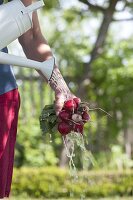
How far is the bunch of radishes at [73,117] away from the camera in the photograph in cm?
216

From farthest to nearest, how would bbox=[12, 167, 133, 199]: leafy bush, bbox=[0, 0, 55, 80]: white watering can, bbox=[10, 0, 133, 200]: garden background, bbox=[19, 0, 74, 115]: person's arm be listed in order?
bbox=[10, 0, 133, 200]: garden background, bbox=[12, 167, 133, 199]: leafy bush, bbox=[19, 0, 74, 115]: person's arm, bbox=[0, 0, 55, 80]: white watering can

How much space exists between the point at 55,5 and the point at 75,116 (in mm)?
8222

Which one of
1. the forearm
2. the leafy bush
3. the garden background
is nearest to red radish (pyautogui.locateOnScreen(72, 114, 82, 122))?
the forearm

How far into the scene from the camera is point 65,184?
8031mm

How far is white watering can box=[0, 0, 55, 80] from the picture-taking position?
2102 millimetres

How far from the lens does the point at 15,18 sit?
2.13 metres

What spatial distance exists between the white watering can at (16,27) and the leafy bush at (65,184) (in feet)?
18.8

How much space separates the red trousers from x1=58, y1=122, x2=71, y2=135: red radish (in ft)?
0.83

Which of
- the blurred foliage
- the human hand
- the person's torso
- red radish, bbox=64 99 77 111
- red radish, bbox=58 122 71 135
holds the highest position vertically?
the blurred foliage

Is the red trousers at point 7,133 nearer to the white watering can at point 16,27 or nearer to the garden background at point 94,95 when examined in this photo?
the white watering can at point 16,27

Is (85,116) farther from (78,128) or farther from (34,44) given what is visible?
(34,44)

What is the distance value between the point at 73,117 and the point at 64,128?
0.05 metres

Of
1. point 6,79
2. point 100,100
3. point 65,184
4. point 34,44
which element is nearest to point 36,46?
point 34,44

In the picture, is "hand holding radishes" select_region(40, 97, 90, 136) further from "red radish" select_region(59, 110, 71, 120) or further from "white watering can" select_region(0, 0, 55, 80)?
"white watering can" select_region(0, 0, 55, 80)
